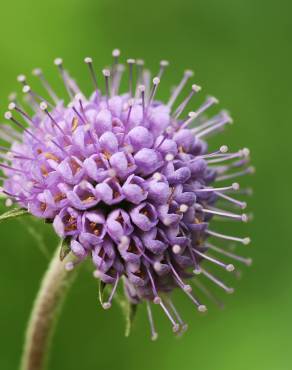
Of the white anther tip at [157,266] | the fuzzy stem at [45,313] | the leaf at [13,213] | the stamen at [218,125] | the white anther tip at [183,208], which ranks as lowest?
the fuzzy stem at [45,313]

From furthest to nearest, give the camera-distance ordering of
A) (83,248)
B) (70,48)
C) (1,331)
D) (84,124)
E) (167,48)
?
(167,48), (70,48), (1,331), (84,124), (83,248)

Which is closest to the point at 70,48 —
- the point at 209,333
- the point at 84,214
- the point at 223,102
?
the point at 223,102

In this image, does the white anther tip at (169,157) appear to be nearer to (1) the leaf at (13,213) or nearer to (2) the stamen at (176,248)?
(2) the stamen at (176,248)

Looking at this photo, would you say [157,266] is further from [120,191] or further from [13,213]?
[13,213]

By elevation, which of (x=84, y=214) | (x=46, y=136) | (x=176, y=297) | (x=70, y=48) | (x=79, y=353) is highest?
(x=70, y=48)

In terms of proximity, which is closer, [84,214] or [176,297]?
[84,214]

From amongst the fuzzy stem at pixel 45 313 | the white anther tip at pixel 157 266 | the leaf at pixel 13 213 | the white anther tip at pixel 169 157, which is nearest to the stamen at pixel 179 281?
the white anther tip at pixel 157 266

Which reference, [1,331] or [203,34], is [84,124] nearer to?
[1,331]

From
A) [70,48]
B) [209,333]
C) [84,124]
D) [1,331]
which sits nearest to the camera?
[84,124]
